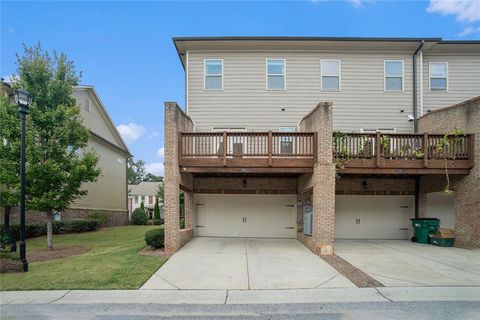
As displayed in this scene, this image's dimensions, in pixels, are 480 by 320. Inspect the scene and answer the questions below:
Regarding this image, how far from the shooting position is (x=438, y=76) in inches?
612

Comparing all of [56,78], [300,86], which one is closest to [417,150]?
[300,86]

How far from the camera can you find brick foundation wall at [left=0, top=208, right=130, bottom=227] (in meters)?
16.0

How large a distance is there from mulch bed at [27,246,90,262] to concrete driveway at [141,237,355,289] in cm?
381

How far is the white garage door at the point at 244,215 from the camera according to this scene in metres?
A: 14.9

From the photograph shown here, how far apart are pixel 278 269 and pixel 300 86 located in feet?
30.2

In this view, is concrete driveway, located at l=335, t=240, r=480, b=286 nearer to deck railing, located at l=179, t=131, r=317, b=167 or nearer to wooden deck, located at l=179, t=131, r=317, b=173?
wooden deck, located at l=179, t=131, r=317, b=173

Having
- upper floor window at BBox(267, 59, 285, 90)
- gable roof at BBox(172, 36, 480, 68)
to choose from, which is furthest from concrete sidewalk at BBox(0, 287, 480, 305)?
gable roof at BBox(172, 36, 480, 68)

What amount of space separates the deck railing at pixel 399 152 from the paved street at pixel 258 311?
6.43m

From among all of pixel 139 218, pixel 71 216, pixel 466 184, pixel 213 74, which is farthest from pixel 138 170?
pixel 466 184

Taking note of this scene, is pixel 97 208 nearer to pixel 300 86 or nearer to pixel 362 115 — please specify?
pixel 300 86

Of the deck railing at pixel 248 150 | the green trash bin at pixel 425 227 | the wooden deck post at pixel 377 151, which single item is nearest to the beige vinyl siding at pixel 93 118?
the deck railing at pixel 248 150

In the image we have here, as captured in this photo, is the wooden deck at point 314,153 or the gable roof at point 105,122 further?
the gable roof at point 105,122

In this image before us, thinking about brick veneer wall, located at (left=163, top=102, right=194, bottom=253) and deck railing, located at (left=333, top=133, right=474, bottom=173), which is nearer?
brick veneer wall, located at (left=163, top=102, right=194, bottom=253)

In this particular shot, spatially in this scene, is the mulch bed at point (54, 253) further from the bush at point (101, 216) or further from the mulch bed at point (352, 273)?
the bush at point (101, 216)
